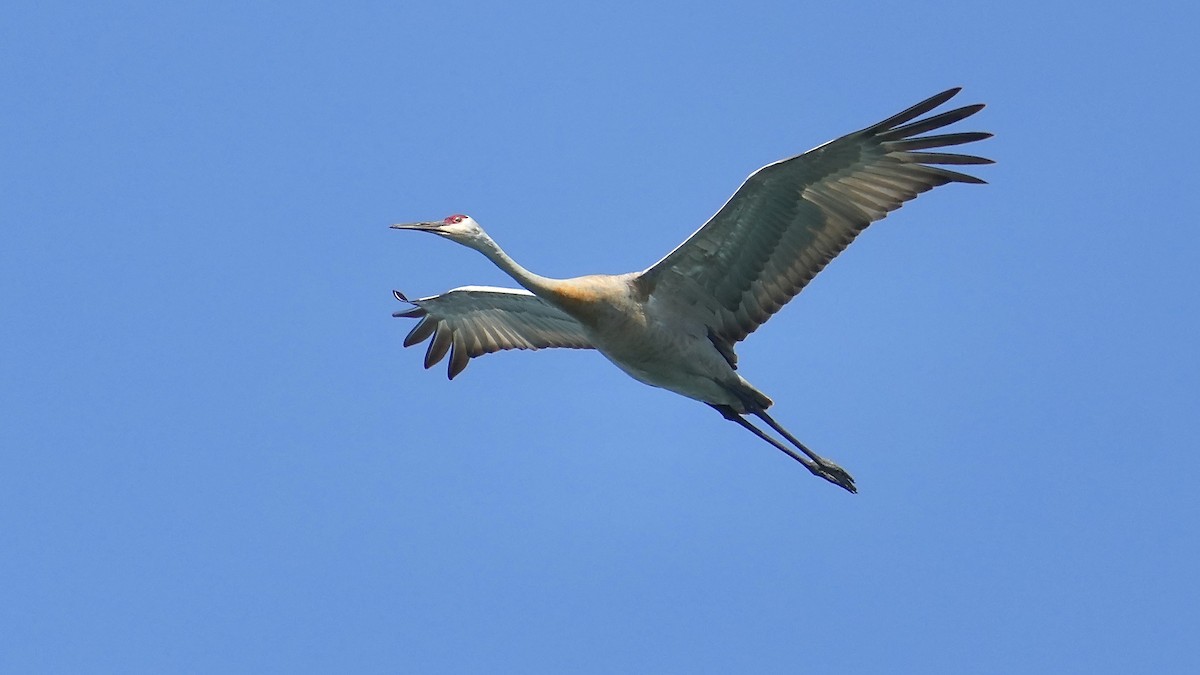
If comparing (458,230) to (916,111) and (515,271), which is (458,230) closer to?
(515,271)

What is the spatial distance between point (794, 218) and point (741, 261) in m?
0.65

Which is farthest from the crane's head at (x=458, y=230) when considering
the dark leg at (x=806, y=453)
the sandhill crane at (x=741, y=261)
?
the dark leg at (x=806, y=453)

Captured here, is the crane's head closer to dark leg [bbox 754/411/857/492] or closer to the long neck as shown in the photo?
the long neck

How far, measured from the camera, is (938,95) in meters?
15.5

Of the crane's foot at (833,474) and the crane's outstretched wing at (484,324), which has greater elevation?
the crane's outstretched wing at (484,324)

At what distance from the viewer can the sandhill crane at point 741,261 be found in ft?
52.4

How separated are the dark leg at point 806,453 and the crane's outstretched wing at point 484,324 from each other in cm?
179

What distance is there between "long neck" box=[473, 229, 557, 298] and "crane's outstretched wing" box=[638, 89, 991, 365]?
0.98 m

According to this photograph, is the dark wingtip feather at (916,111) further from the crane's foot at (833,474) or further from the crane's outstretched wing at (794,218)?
the crane's foot at (833,474)

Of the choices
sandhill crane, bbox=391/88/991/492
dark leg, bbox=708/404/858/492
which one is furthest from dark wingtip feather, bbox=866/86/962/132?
dark leg, bbox=708/404/858/492

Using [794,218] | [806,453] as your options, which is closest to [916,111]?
[794,218]

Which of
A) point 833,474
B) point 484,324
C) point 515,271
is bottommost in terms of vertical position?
point 833,474

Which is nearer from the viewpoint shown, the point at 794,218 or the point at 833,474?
the point at 794,218

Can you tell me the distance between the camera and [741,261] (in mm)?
16562
